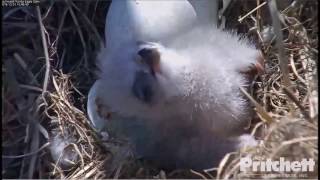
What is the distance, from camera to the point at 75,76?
1.36 metres

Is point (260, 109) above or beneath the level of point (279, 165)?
above

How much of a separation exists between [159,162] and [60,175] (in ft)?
0.75

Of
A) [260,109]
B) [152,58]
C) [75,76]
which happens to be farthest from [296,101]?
[75,76]

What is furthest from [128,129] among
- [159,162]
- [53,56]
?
[53,56]

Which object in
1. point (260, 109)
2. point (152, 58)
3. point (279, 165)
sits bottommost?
point (279, 165)

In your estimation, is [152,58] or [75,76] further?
[75,76]

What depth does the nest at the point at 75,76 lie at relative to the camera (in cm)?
126

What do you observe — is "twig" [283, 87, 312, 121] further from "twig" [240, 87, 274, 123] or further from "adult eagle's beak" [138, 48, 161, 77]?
"adult eagle's beak" [138, 48, 161, 77]

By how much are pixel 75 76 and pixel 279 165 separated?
0.52 metres

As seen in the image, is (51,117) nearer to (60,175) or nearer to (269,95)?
(60,175)

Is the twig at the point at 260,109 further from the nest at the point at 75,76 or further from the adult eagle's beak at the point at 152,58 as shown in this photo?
the adult eagle's beak at the point at 152,58

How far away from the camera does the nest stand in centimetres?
126

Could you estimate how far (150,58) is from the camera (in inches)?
47.0

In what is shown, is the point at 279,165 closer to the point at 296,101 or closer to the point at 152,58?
the point at 296,101
